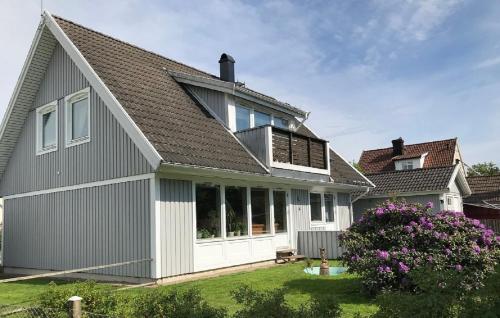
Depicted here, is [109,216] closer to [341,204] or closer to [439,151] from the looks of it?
[341,204]

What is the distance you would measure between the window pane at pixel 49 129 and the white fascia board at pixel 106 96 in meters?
2.67

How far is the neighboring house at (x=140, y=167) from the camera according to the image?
1259 centimetres

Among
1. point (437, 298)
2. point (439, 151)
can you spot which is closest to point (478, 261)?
point (437, 298)

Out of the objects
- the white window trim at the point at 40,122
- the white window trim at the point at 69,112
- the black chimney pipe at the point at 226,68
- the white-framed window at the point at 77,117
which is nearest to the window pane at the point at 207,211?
the white-framed window at the point at 77,117

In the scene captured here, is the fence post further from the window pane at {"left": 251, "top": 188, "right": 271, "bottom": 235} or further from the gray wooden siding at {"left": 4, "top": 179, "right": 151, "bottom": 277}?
the window pane at {"left": 251, "top": 188, "right": 271, "bottom": 235}

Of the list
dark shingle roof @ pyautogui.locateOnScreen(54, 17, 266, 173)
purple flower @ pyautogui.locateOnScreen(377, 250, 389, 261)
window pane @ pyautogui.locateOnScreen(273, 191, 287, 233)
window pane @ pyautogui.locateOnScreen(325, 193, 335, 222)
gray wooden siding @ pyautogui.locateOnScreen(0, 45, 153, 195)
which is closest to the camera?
purple flower @ pyautogui.locateOnScreen(377, 250, 389, 261)

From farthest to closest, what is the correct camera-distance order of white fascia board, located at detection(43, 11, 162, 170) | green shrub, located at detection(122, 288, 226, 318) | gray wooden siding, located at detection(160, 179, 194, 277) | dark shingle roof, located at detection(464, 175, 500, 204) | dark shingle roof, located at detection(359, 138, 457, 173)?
dark shingle roof, located at detection(359, 138, 457, 173), dark shingle roof, located at detection(464, 175, 500, 204), gray wooden siding, located at detection(160, 179, 194, 277), white fascia board, located at detection(43, 11, 162, 170), green shrub, located at detection(122, 288, 226, 318)

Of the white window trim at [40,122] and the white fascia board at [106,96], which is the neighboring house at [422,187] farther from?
the white window trim at [40,122]

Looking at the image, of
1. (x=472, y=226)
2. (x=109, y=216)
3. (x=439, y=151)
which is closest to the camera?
(x=472, y=226)

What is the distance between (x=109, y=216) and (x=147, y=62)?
665 centimetres

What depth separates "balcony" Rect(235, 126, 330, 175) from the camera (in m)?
15.9

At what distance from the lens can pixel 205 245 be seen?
531 inches

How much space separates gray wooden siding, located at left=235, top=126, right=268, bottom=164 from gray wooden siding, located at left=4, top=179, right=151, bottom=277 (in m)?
4.80

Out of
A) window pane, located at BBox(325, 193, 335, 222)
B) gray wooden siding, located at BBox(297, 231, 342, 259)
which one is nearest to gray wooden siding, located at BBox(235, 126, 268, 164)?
gray wooden siding, located at BBox(297, 231, 342, 259)
